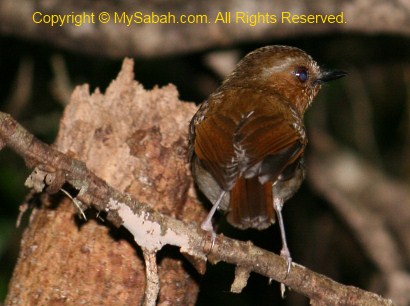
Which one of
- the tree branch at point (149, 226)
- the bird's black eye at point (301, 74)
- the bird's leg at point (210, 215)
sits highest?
the bird's black eye at point (301, 74)

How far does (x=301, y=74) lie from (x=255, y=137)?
125 centimetres

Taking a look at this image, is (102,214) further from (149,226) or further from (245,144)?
(245,144)

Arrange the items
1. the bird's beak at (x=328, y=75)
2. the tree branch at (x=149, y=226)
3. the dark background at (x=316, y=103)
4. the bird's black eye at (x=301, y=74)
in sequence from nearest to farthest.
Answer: the tree branch at (x=149, y=226)
the bird's black eye at (x=301, y=74)
the bird's beak at (x=328, y=75)
the dark background at (x=316, y=103)

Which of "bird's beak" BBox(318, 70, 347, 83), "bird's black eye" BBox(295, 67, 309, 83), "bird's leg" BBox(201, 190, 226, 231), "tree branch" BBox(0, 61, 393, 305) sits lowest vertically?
"tree branch" BBox(0, 61, 393, 305)

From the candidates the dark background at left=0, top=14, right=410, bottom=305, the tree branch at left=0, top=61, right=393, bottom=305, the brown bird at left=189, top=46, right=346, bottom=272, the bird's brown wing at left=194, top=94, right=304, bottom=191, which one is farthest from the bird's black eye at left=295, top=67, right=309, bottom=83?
the dark background at left=0, top=14, right=410, bottom=305

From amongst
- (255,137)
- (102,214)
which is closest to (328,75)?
(255,137)

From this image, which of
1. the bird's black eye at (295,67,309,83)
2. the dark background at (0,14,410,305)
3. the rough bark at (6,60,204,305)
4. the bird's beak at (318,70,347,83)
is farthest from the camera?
the dark background at (0,14,410,305)

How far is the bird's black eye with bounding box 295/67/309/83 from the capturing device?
5531mm

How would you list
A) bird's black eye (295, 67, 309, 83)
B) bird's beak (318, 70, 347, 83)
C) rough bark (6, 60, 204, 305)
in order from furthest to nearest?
bird's beak (318, 70, 347, 83) → bird's black eye (295, 67, 309, 83) → rough bark (6, 60, 204, 305)

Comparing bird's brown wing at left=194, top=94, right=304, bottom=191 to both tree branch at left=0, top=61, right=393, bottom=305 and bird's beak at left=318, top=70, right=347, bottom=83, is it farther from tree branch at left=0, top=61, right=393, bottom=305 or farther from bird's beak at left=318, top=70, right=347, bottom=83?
bird's beak at left=318, top=70, right=347, bottom=83

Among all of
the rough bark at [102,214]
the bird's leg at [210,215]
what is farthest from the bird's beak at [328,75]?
the bird's leg at [210,215]

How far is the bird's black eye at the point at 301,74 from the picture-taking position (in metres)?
5.53

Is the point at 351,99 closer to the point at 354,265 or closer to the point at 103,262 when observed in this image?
the point at 354,265

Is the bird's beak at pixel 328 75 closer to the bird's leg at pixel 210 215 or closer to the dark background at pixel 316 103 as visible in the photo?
the bird's leg at pixel 210 215
